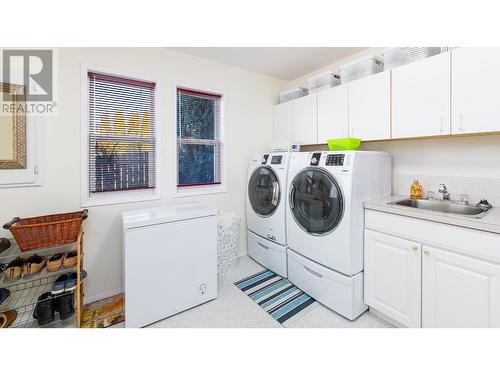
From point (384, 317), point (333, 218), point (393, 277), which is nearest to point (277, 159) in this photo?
point (333, 218)

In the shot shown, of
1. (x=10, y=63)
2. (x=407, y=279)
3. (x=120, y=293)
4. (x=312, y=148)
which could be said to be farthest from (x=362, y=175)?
(x=10, y=63)

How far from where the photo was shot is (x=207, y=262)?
1.98 meters

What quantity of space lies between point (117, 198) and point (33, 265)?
0.76 m

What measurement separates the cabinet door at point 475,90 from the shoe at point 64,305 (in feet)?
9.85

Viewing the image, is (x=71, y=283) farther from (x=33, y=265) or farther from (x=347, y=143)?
(x=347, y=143)

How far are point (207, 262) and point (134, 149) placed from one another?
1.32 meters

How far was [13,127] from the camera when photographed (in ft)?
5.51

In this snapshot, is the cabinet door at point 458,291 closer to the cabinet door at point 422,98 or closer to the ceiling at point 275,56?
the cabinet door at point 422,98

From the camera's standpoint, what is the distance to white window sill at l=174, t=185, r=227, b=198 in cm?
248

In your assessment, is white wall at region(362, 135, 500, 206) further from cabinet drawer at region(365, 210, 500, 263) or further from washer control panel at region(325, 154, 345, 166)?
washer control panel at region(325, 154, 345, 166)

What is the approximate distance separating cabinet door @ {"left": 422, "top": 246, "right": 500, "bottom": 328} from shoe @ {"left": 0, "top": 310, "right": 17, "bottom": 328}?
9.54 feet

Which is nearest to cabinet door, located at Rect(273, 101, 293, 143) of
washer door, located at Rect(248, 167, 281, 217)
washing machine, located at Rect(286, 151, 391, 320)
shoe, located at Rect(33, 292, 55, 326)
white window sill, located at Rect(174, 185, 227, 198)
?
washer door, located at Rect(248, 167, 281, 217)

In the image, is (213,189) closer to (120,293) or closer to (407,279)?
(120,293)

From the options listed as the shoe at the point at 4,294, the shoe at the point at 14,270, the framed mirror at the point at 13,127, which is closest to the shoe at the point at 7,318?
the shoe at the point at 4,294
